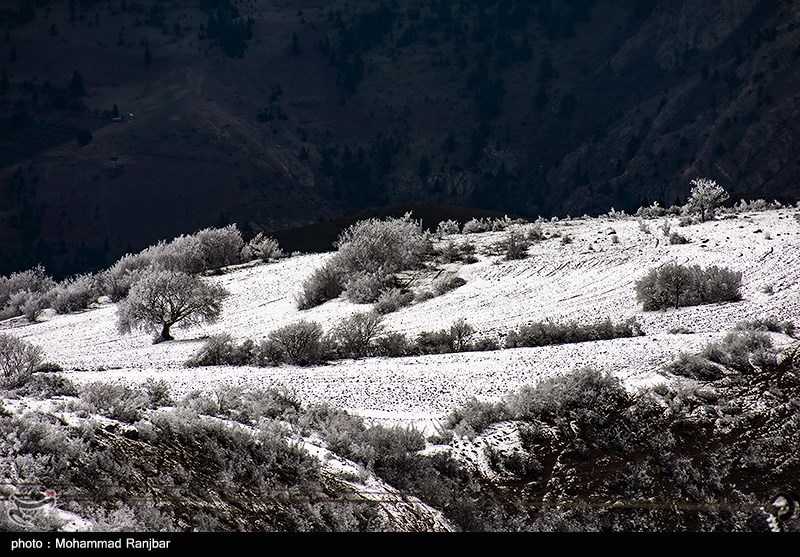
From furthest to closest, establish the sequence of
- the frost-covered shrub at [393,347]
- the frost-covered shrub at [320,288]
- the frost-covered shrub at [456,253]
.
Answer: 1. the frost-covered shrub at [456,253]
2. the frost-covered shrub at [320,288]
3. the frost-covered shrub at [393,347]

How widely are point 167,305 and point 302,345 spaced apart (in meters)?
10.8

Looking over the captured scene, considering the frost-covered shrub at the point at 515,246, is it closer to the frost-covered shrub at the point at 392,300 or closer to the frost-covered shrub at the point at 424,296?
the frost-covered shrub at the point at 424,296

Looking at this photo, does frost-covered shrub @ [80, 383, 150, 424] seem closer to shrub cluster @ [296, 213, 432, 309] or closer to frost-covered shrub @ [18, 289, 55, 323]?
shrub cluster @ [296, 213, 432, 309]

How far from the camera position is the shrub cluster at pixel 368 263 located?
36.0 meters

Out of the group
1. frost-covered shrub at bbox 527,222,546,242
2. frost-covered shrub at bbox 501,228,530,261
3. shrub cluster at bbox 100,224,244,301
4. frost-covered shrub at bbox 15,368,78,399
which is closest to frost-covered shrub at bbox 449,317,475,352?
frost-covered shrub at bbox 15,368,78,399

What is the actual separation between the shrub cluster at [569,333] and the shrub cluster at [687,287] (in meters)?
2.40

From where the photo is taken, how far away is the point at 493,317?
29.4 meters

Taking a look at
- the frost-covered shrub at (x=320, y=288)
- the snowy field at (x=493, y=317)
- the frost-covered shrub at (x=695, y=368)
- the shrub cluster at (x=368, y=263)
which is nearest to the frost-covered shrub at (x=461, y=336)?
the snowy field at (x=493, y=317)

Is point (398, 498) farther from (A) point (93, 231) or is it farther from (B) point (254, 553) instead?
(A) point (93, 231)

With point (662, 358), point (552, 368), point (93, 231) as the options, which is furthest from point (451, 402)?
point (93, 231)

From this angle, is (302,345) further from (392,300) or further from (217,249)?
(217,249)

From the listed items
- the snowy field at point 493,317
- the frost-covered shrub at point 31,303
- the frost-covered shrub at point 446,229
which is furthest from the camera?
the frost-covered shrub at point 446,229

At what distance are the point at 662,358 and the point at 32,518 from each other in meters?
13.9

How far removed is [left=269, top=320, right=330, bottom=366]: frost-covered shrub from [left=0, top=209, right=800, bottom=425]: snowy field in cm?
85
